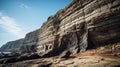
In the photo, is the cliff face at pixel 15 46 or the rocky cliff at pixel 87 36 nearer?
the rocky cliff at pixel 87 36

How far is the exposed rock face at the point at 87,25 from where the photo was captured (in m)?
16.6

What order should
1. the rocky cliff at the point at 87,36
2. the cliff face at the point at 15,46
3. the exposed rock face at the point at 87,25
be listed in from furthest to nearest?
the cliff face at the point at 15,46
the exposed rock face at the point at 87,25
the rocky cliff at the point at 87,36

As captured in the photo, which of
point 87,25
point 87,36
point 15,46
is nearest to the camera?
point 87,36

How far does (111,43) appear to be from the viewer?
1686 cm

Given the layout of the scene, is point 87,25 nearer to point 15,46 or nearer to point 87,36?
point 87,36

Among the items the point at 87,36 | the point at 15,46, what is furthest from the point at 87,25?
the point at 15,46

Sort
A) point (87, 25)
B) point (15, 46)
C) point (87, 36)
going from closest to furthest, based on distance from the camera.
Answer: point (87, 36)
point (87, 25)
point (15, 46)

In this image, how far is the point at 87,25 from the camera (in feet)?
68.3

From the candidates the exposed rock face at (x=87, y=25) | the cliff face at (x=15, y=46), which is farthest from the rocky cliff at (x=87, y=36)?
the cliff face at (x=15, y=46)

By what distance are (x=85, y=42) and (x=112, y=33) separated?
209 inches

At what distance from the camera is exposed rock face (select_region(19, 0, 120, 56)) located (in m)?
16.6

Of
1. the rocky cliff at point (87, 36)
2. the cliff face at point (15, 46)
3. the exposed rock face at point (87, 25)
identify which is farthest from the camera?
the cliff face at point (15, 46)

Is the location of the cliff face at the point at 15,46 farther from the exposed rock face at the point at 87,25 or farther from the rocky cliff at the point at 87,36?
the rocky cliff at the point at 87,36

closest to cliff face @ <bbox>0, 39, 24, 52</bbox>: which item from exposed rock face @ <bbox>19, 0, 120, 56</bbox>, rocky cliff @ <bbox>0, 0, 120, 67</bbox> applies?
exposed rock face @ <bbox>19, 0, 120, 56</bbox>
